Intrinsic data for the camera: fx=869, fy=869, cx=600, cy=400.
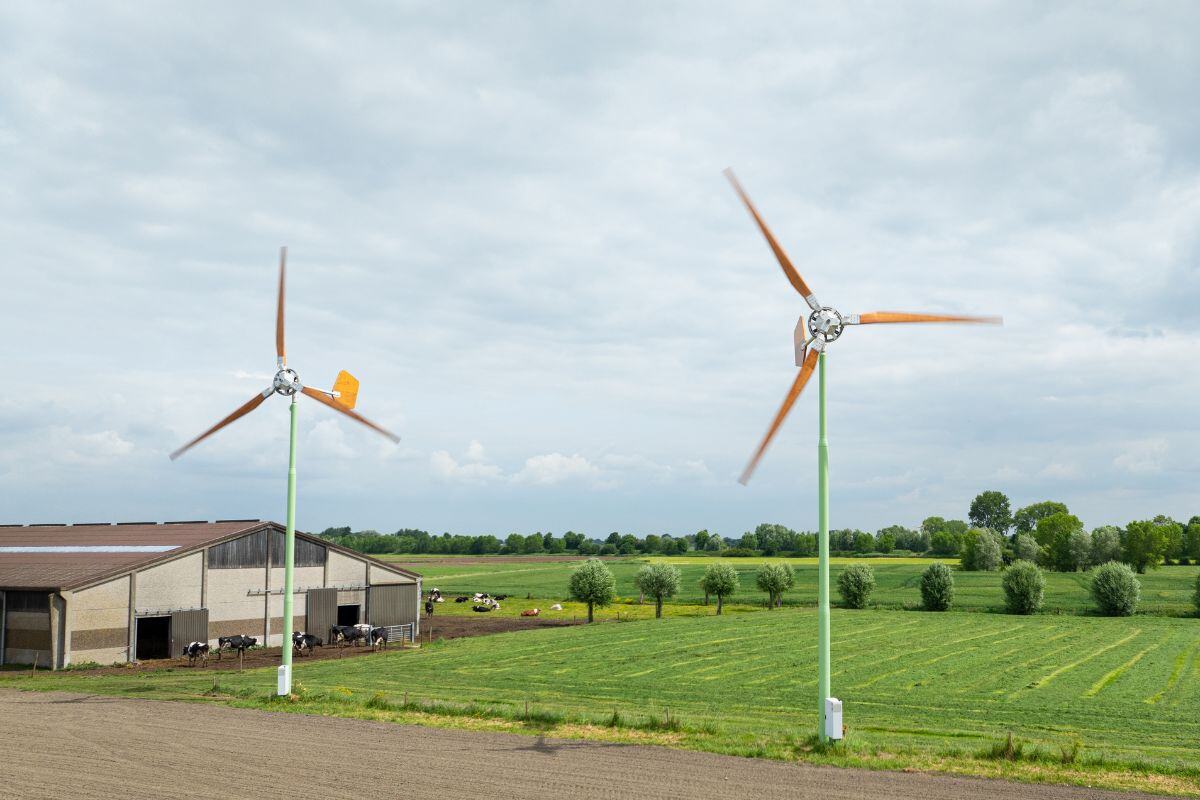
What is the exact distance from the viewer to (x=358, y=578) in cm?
7256

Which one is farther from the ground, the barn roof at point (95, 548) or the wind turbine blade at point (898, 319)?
the wind turbine blade at point (898, 319)

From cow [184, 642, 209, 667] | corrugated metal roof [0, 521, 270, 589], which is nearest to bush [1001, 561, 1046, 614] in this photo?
corrugated metal roof [0, 521, 270, 589]

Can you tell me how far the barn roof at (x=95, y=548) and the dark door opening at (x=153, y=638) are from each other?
479cm

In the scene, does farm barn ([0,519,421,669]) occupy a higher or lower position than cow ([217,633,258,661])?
higher

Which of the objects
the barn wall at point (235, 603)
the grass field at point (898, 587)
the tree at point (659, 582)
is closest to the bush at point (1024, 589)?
the grass field at point (898, 587)

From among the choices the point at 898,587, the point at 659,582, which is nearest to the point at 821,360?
the point at 659,582

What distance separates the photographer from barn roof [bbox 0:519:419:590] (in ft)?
180

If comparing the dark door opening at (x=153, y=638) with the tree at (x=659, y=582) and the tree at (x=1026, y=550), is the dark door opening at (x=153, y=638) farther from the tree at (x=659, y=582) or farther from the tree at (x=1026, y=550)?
the tree at (x=1026, y=550)

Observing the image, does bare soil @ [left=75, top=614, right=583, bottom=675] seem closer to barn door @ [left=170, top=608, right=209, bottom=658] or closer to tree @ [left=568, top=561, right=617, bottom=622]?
barn door @ [left=170, top=608, right=209, bottom=658]

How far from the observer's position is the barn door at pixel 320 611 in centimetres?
6781

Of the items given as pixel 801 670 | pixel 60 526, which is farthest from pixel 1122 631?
pixel 60 526

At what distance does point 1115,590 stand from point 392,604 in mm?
84992

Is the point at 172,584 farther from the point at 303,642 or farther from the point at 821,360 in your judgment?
the point at 821,360

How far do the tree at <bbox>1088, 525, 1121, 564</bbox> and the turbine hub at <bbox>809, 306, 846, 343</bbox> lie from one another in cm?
18563
